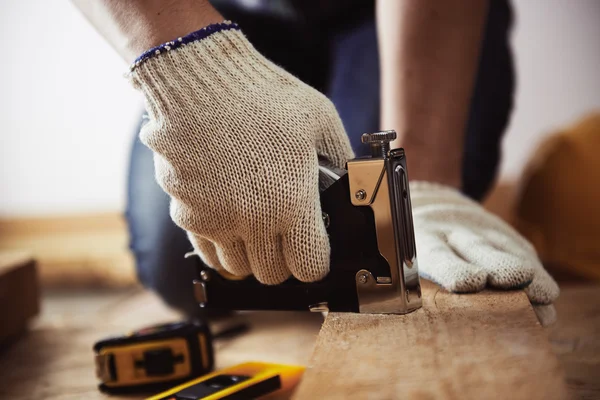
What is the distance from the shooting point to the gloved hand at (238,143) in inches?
23.4

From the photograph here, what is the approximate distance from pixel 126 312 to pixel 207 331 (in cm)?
66

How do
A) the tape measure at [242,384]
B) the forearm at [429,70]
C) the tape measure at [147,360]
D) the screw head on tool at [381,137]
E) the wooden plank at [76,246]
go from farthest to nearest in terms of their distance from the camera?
the wooden plank at [76,246] < the forearm at [429,70] < the tape measure at [147,360] < the tape measure at [242,384] < the screw head on tool at [381,137]

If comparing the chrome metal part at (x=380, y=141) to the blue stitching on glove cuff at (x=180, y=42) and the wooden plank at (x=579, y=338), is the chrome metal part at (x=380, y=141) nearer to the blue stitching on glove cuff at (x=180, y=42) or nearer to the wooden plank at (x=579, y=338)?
the blue stitching on glove cuff at (x=180, y=42)

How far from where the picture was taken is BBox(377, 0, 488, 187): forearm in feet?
3.10

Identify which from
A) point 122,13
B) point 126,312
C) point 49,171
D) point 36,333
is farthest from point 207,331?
point 49,171

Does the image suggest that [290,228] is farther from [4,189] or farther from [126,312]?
[4,189]

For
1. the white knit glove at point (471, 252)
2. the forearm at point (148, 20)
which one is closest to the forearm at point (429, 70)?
the white knit glove at point (471, 252)

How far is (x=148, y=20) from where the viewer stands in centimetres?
63

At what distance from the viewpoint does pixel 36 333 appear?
125 centimetres

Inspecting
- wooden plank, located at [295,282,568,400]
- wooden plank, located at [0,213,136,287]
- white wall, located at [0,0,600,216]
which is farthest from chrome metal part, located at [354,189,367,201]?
white wall, located at [0,0,600,216]

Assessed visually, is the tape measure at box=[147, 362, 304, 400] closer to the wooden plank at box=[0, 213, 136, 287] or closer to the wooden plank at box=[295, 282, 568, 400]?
the wooden plank at box=[295, 282, 568, 400]

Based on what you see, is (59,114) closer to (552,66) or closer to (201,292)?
(552,66)

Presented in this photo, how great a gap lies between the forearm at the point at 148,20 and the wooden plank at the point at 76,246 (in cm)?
122

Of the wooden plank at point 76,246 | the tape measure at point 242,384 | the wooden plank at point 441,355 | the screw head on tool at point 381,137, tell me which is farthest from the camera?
the wooden plank at point 76,246
